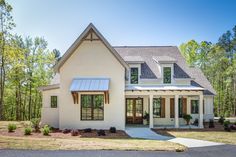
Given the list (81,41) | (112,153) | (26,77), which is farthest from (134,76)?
(26,77)

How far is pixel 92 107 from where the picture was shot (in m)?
23.5

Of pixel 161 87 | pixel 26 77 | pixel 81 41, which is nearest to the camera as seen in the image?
pixel 81 41

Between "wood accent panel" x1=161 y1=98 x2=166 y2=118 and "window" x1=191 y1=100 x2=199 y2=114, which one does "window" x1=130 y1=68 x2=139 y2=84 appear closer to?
"wood accent panel" x1=161 y1=98 x2=166 y2=118

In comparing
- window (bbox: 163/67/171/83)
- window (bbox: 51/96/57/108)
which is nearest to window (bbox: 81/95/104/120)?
window (bbox: 51/96/57/108)

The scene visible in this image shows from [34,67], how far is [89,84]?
26.2 meters

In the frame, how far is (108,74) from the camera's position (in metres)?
23.5

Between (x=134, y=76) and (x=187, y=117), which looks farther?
(x=134, y=76)

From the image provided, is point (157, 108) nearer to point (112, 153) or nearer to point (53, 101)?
point (53, 101)

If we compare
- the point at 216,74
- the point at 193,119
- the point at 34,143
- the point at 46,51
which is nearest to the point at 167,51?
the point at 193,119

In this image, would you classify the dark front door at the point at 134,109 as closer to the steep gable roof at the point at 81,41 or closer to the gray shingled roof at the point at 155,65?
the gray shingled roof at the point at 155,65

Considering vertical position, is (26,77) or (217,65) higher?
(217,65)

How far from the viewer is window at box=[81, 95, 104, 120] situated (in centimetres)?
2347

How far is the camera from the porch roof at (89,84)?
21922mm

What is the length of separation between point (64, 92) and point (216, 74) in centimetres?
4149
